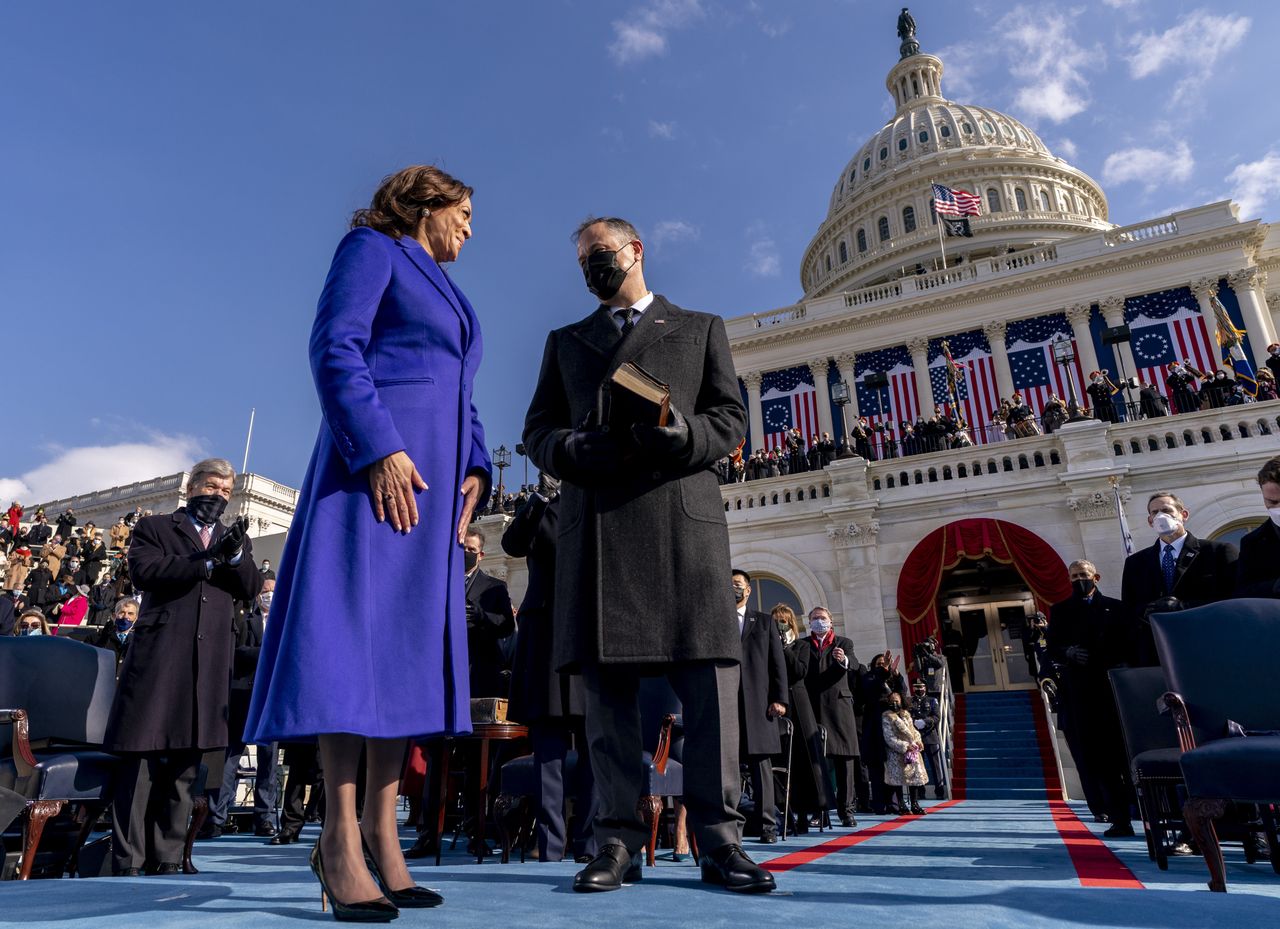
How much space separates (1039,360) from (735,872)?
35.8 meters

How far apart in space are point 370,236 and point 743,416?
4.98 ft

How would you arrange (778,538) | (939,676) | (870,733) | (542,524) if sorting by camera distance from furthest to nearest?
1. (778,538)
2. (939,676)
3. (870,733)
4. (542,524)

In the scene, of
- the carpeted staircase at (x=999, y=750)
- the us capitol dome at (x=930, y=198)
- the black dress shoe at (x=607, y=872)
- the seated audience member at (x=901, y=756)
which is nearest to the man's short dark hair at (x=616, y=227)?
the black dress shoe at (x=607, y=872)

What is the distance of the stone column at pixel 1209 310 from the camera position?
30906mm

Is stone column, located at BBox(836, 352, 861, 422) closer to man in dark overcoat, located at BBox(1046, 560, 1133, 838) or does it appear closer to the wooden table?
man in dark overcoat, located at BBox(1046, 560, 1133, 838)

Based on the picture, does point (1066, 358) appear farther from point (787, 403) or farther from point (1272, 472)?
point (1272, 472)

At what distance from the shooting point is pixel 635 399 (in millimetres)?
2744

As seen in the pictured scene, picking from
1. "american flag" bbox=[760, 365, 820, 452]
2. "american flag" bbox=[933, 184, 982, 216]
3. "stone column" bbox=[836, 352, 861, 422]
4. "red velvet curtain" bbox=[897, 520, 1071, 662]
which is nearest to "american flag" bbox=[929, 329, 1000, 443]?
"stone column" bbox=[836, 352, 861, 422]

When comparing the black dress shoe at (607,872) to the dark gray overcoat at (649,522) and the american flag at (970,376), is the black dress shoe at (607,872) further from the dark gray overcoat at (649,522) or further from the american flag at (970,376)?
the american flag at (970,376)

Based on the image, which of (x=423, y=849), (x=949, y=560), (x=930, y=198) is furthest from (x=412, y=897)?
(x=930, y=198)

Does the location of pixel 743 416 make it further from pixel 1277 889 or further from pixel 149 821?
pixel 149 821

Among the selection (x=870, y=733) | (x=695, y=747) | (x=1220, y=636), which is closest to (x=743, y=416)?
(x=695, y=747)

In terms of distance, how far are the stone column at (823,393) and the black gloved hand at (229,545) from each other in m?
33.3

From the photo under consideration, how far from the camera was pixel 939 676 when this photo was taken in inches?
591
